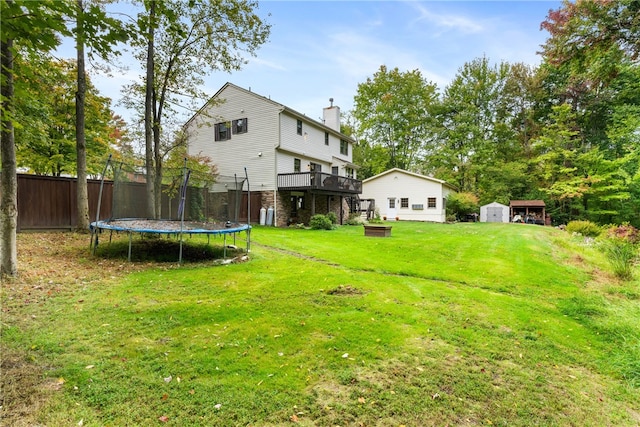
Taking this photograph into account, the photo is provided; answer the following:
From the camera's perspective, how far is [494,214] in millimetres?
29766

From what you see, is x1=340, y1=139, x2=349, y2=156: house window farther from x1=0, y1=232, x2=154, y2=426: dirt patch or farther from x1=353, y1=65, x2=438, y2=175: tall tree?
x1=0, y1=232, x2=154, y2=426: dirt patch

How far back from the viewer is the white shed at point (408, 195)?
26.4m

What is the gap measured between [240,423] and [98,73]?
38.1ft

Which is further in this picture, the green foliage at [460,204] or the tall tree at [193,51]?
the green foliage at [460,204]

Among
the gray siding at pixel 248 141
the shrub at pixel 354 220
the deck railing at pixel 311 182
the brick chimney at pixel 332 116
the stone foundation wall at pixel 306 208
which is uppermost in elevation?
the brick chimney at pixel 332 116

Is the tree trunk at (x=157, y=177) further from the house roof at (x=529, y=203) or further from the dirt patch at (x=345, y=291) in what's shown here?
the house roof at (x=529, y=203)

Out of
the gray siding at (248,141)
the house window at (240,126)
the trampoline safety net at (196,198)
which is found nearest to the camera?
the trampoline safety net at (196,198)

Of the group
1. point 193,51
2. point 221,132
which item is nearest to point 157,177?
point 193,51

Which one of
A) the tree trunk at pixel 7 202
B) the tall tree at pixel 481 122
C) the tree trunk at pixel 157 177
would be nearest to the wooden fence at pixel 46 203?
the tree trunk at pixel 157 177

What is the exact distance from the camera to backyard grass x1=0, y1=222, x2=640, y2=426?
2477 millimetres

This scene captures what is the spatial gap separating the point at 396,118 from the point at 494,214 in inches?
591

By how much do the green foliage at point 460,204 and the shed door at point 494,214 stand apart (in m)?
1.80

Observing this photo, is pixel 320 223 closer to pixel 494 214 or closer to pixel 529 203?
pixel 494 214

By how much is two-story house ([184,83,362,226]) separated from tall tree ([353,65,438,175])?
644 inches
